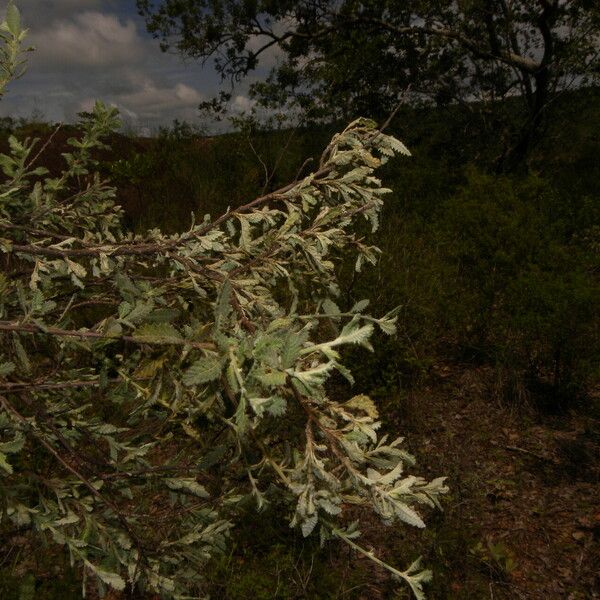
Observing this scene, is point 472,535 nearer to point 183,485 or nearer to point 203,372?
point 183,485

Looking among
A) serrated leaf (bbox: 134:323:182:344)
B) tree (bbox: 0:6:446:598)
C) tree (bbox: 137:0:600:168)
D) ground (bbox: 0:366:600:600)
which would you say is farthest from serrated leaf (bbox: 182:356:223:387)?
tree (bbox: 137:0:600:168)

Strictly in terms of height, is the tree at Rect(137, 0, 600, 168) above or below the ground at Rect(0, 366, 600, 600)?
above

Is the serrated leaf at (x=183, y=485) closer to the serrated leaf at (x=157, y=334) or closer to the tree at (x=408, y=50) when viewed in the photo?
the serrated leaf at (x=157, y=334)

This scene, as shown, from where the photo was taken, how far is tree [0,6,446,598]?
43.4 inches

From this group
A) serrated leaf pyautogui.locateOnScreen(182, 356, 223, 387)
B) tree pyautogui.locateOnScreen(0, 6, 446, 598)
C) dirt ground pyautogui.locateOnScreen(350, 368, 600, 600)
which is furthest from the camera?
dirt ground pyautogui.locateOnScreen(350, 368, 600, 600)

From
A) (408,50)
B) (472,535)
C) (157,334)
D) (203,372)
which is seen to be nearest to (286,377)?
(203,372)

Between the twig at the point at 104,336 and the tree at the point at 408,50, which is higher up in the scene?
the tree at the point at 408,50

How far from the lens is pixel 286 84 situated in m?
9.66

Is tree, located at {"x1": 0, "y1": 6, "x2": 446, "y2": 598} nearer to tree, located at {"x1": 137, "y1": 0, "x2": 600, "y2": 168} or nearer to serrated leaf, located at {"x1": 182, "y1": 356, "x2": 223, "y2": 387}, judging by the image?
serrated leaf, located at {"x1": 182, "y1": 356, "x2": 223, "y2": 387}

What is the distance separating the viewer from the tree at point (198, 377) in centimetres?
110

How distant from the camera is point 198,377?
3.22 ft

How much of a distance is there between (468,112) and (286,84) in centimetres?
348

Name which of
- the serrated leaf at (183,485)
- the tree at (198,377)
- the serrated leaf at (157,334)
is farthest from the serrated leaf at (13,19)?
the serrated leaf at (183,485)

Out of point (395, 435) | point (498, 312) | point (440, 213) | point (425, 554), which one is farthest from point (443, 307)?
point (440, 213)
